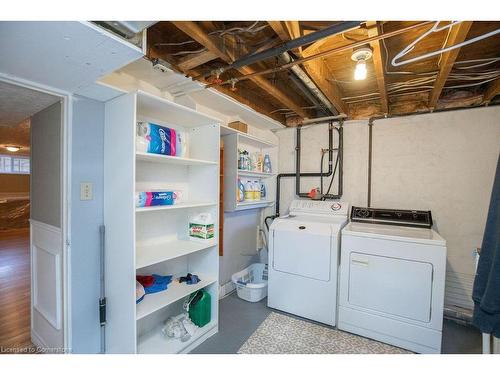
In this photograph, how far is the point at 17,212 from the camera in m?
6.02

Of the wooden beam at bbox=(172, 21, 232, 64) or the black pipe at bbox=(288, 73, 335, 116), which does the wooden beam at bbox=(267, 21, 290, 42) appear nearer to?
the wooden beam at bbox=(172, 21, 232, 64)

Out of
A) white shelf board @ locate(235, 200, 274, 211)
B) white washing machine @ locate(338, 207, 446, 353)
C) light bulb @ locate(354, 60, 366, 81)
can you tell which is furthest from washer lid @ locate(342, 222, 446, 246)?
light bulb @ locate(354, 60, 366, 81)

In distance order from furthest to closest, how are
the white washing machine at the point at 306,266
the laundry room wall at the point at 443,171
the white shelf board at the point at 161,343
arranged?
the laundry room wall at the point at 443,171
the white washing machine at the point at 306,266
the white shelf board at the point at 161,343

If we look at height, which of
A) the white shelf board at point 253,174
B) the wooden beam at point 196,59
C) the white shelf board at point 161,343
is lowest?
the white shelf board at point 161,343

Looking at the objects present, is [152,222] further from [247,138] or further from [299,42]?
[299,42]

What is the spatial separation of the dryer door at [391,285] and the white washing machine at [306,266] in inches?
7.5

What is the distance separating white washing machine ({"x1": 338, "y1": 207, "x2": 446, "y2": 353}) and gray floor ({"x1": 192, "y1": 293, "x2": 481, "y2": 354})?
344mm

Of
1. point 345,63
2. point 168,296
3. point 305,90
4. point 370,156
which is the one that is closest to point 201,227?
point 168,296

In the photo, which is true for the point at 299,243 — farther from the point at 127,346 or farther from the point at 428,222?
the point at 127,346

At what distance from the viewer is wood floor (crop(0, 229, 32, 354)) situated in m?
1.86

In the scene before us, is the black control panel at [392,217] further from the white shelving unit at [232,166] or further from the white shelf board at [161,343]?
the white shelf board at [161,343]

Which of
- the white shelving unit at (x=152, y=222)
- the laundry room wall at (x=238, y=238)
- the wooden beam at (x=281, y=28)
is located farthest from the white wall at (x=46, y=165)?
the wooden beam at (x=281, y=28)

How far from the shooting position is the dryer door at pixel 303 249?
2.11 metres

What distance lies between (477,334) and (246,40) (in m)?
3.23
